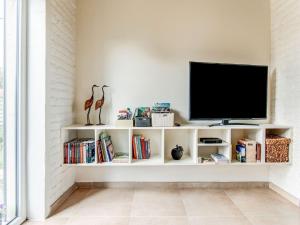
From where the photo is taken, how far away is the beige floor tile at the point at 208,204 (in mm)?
2293

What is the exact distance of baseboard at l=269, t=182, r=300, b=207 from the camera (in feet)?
→ 8.26

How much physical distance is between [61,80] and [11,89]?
58cm

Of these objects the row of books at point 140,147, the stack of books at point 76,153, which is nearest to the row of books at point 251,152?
the row of books at point 140,147

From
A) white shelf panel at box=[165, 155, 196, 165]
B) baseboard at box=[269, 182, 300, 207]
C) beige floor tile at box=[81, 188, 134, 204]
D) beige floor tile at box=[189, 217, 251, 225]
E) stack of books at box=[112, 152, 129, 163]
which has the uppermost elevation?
stack of books at box=[112, 152, 129, 163]

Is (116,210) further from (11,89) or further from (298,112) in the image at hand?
(298,112)

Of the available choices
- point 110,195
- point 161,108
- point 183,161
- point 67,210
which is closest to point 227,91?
point 161,108

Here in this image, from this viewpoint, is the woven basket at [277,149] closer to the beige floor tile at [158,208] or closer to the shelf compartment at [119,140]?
the beige floor tile at [158,208]

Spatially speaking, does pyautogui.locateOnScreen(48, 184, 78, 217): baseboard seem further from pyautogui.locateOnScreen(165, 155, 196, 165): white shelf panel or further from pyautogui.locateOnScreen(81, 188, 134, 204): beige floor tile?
pyautogui.locateOnScreen(165, 155, 196, 165): white shelf panel

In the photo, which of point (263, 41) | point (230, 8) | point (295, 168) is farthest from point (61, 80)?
point (295, 168)

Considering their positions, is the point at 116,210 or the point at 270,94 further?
the point at 270,94

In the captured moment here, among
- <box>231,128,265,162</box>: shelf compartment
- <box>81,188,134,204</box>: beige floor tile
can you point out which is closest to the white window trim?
<box>81,188,134,204</box>: beige floor tile

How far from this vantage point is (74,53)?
116 inches

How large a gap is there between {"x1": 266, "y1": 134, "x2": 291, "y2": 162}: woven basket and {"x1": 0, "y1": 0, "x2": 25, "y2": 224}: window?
2.46 metres

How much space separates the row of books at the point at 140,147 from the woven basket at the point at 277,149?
51.3 inches
